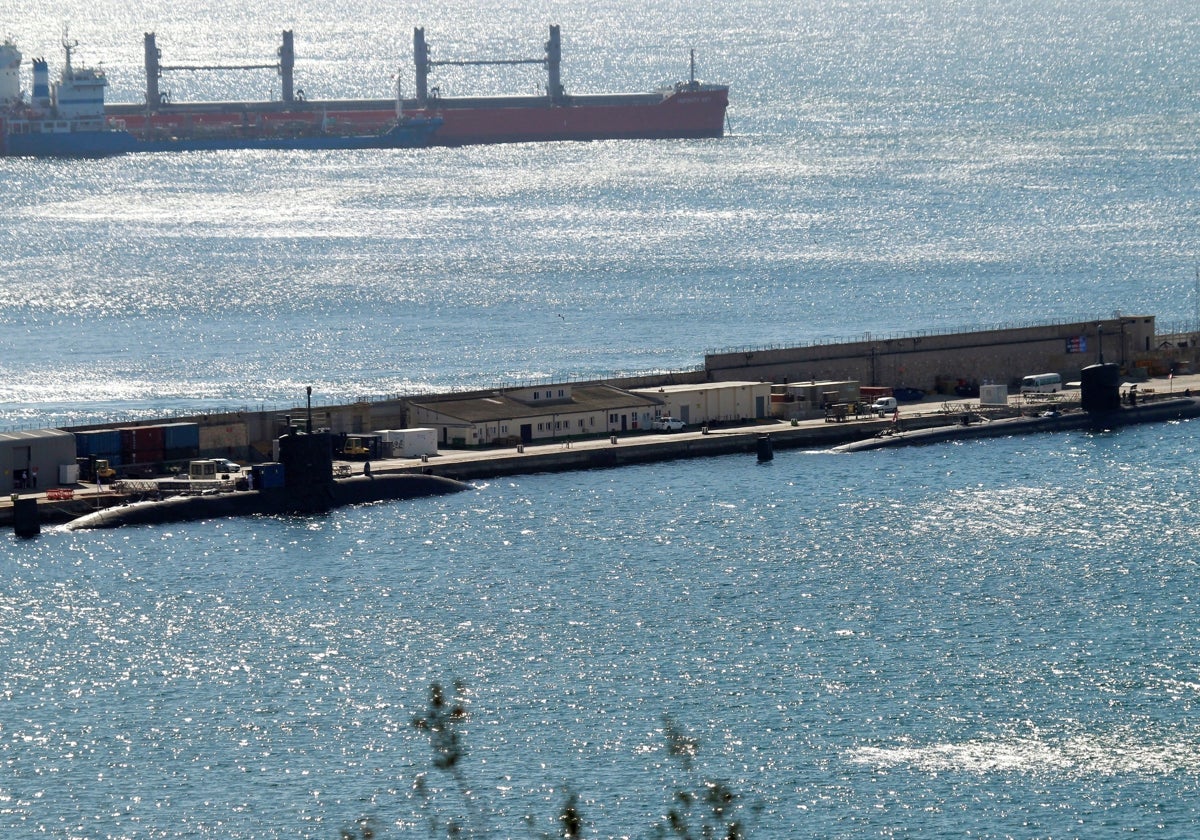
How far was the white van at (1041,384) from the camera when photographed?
8462cm

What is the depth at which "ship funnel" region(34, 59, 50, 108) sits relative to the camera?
617ft

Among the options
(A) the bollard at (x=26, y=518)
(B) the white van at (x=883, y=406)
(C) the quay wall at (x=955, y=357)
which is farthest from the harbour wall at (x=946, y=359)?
(A) the bollard at (x=26, y=518)

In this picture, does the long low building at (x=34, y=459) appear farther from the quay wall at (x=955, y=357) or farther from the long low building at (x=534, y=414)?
the quay wall at (x=955, y=357)

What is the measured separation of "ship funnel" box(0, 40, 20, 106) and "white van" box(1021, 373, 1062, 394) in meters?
126

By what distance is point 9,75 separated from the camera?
19462 centimetres

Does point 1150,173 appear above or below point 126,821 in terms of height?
above

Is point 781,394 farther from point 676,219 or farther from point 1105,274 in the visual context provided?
point 676,219

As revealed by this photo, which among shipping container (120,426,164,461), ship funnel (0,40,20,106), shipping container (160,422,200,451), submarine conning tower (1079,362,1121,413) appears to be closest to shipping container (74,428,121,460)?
shipping container (120,426,164,461)

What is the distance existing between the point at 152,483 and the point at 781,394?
22.2 metres

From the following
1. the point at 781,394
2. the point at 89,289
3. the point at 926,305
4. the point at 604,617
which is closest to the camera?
the point at 604,617

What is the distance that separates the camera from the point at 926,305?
11306cm

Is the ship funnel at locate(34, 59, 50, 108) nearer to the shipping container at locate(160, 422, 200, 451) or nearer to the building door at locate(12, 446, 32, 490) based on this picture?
the shipping container at locate(160, 422, 200, 451)

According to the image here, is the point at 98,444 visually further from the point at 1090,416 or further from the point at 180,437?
the point at 1090,416

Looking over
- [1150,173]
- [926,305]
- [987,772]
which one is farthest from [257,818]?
[1150,173]
